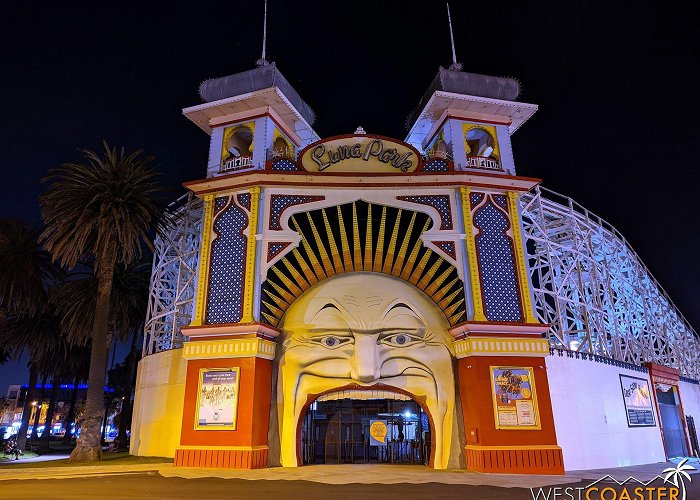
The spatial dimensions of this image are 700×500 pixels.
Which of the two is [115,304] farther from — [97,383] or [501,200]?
[501,200]

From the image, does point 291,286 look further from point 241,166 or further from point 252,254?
point 241,166

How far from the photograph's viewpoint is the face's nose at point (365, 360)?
59.4 ft

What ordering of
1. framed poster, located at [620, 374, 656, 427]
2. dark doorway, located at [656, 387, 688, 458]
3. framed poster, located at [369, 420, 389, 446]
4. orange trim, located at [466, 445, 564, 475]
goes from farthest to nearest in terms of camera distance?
dark doorway, located at [656, 387, 688, 458]
framed poster, located at [369, 420, 389, 446]
framed poster, located at [620, 374, 656, 427]
orange trim, located at [466, 445, 564, 475]

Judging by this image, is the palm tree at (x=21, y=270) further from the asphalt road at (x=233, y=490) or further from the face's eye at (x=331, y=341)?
the face's eye at (x=331, y=341)

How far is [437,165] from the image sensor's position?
20.8 meters

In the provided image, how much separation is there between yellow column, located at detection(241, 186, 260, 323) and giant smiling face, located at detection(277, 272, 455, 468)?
1.82 m

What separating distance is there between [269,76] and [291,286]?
10.4 m

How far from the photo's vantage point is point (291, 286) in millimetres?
19438

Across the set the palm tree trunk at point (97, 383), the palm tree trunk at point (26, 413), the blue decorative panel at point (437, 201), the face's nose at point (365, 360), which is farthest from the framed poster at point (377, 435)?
the palm tree trunk at point (26, 413)

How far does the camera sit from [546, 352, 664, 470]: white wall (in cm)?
1819

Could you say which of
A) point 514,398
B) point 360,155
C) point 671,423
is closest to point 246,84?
point 360,155

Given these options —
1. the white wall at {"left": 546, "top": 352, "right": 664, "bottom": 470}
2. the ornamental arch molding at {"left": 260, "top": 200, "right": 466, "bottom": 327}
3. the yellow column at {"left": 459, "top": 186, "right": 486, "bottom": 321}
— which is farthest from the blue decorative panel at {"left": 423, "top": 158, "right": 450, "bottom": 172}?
the white wall at {"left": 546, "top": 352, "right": 664, "bottom": 470}

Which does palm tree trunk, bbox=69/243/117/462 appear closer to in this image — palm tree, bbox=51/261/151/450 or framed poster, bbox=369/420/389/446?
palm tree, bbox=51/261/151/450

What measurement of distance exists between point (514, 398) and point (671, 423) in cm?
1313
